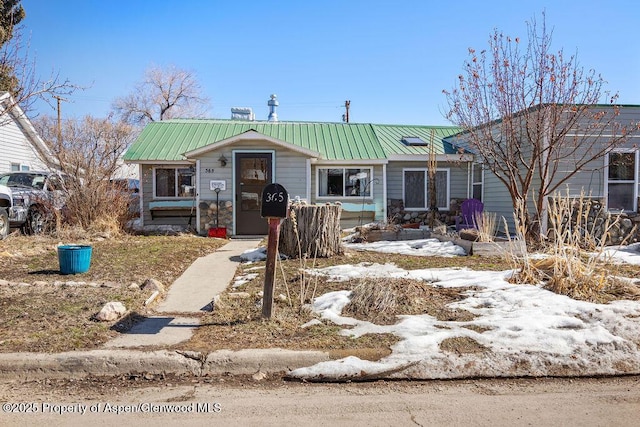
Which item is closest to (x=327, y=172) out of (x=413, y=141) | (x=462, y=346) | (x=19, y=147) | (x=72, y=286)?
(x=413, y=141)

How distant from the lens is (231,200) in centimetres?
1378

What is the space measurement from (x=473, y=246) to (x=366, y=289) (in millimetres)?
4897

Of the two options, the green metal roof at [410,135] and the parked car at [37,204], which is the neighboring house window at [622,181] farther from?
the parked car at [37,204]

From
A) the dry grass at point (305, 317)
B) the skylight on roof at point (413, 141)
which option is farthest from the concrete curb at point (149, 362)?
the skylight on roof at point (413, 141)

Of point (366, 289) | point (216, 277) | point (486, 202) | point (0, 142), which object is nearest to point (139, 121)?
point (0, 142)

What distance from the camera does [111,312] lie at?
4.99 m

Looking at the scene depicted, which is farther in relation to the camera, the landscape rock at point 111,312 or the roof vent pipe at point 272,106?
the roof vent pipe at point 272,106

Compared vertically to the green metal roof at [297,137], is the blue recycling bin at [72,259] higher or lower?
lower

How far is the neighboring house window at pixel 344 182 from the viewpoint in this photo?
14.7 metres

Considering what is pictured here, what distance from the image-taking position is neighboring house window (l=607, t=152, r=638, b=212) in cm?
1197

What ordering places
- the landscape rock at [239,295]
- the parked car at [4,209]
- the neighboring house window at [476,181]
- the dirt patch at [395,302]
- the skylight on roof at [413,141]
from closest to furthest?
the dirt patch at [395,302]
the landscape rock at [239,295]
the parked car at [4,209]
the neighboring house window at [476,181]
the skylight on roof at [413,141]

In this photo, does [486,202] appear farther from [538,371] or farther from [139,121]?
[139,121]

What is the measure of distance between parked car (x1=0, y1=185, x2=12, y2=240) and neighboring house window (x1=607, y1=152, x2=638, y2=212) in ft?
47.9

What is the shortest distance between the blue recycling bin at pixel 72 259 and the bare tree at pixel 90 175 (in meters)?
4.84
